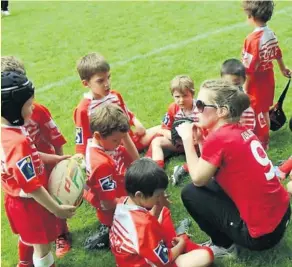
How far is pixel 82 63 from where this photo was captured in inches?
209

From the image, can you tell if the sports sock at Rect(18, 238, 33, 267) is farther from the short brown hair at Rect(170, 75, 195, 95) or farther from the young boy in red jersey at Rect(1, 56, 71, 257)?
the short brown hair at Rect(170, 75, 195, 95)

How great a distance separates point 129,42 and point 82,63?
574cm

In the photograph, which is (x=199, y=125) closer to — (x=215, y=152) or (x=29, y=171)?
(x=215, y=152)

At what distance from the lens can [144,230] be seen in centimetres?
385

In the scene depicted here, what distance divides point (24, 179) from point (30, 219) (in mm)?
497

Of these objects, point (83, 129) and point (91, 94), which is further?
point (91, 94)

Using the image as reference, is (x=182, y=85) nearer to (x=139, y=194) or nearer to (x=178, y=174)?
(x=178, y=174)

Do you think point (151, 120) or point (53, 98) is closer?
point (151, 120)

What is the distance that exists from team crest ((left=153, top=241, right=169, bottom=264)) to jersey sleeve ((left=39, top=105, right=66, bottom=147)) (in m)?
1.47

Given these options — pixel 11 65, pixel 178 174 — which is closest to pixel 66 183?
pixel 11 65

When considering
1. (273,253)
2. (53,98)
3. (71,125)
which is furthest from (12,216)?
(53,98)

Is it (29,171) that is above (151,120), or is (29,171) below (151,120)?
above

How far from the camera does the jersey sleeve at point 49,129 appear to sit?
4.68 metres

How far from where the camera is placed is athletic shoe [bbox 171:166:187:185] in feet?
18.6
